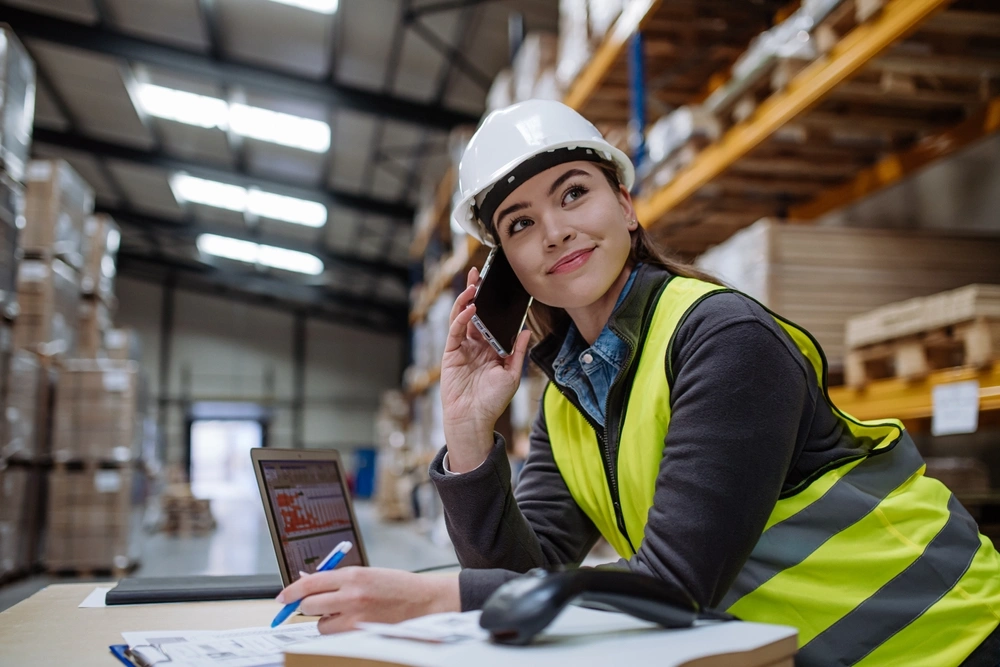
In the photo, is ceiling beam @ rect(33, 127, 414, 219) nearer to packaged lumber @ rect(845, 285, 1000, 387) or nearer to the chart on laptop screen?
packaged lumber @ rect(845, 285, 1000, 387)

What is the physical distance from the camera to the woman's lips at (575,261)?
163 centimetres

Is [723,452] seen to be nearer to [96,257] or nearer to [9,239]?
[9,239]

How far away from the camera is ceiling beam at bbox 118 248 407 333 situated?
23609 mm

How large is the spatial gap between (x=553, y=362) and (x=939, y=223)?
10.5ft

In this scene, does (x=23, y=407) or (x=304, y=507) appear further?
(x=23, y=407)

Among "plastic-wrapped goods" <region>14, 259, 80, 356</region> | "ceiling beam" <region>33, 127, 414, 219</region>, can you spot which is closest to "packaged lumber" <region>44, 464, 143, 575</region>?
"plastic-wrapped goods" <region>14, 259, 80, 356</region>

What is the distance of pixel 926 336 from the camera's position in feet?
9.09

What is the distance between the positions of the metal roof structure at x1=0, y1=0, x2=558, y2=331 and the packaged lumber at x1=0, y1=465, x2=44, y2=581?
5788mm

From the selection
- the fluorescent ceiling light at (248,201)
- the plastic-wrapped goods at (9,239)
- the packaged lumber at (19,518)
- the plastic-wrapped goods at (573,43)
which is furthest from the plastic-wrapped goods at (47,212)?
the fluorescent ceiling light at (248,201)

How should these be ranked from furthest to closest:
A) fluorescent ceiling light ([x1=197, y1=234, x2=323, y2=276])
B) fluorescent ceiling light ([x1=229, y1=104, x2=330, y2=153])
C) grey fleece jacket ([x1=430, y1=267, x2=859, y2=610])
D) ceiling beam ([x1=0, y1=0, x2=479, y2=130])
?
fluorescent ceiling light ([x1=197, y1=234, x2=323, y2=276]) → fluorescent ceiling light ([x1=229, y1=104, x2=330, y2=153]) → ceiling beam ([x1=0, y1=0, x2=479, y2=130]) → grey fleece jacket ([x1=430, y1=267, x2=859, y2=610])

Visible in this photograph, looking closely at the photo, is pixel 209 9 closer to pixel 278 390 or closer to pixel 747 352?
pixel 747 352

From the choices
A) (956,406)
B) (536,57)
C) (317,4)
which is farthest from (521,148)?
(317,4)

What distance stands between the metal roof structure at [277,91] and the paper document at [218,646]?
8216 millimetres

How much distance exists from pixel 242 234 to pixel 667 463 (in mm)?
19101
